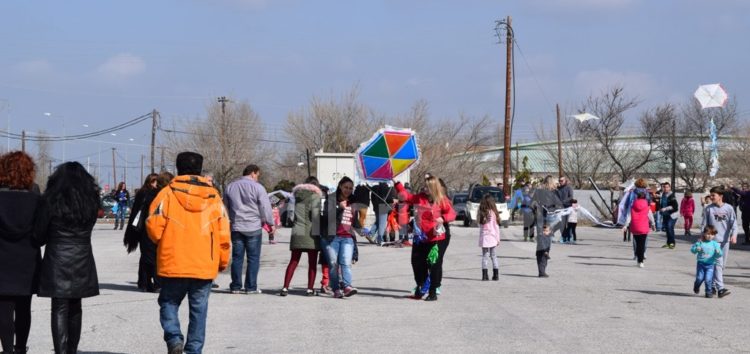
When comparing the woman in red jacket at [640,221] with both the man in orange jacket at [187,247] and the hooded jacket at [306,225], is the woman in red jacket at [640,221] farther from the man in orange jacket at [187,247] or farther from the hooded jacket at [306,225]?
the man in orange jacket at [187,247]

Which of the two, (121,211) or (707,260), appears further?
(121,211)

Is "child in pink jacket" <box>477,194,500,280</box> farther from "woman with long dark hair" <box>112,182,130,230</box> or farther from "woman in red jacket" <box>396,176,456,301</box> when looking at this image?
"woman with long dark hair" <box>112,182,130,230</box>

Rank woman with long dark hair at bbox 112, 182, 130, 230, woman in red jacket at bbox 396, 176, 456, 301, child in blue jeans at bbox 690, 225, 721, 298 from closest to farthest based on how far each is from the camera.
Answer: woman in red jacket at bbox 396, 176, 456, 301 → child in blue jeans at bbox 690, 225, 721, 298 → woman with long dark hair at bbox 112, 182, 130, 230

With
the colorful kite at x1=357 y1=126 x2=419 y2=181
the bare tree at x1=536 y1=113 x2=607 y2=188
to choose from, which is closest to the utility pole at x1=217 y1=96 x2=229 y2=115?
the bare tree at x1=536 y1=113 x2=607 y2=188

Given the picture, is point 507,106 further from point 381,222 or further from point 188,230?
point 188,230

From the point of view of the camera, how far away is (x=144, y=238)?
13.1m

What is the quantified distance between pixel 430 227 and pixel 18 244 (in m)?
6.33

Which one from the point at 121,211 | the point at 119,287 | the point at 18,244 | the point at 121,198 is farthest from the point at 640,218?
the point at 121,211

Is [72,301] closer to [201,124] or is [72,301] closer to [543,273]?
[543,273]

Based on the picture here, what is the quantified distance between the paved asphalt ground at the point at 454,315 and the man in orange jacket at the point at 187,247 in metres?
1.04

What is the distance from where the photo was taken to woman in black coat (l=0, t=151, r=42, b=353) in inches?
300

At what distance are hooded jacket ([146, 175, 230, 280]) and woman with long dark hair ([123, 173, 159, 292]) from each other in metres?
5.34

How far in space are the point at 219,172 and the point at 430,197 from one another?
56.0m

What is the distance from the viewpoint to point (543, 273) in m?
16.5
